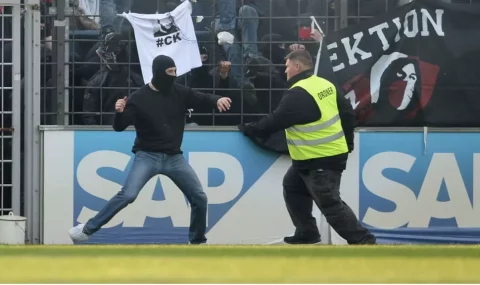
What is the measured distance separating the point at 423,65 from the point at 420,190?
125cm

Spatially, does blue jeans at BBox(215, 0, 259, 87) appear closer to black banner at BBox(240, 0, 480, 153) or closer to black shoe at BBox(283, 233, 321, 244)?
black banner at BBox(240, 0, 480, 153)

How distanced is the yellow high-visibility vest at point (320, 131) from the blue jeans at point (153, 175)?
3.57ft

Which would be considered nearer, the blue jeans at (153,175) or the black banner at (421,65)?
the blue jeans at (153,175)

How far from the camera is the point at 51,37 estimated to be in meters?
12.0

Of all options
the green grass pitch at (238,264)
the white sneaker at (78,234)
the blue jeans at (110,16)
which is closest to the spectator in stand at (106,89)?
the blue jeans at (110,16)

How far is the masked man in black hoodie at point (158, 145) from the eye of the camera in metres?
11.0

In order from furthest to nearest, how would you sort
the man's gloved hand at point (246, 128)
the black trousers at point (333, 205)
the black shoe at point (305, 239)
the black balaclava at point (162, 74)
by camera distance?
1. the black balaclava at point (162, 74)
2. the black shoe at point (305, 239)
3. the man's gloved hand at point (246, 128)
4. the black trousers at point (333, 205)

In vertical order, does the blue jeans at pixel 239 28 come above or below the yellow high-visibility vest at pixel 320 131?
above

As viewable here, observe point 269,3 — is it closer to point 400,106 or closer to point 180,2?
point 180,2

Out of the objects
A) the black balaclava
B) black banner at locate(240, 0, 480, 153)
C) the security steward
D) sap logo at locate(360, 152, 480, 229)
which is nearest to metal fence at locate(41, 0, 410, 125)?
black banner at locate(240, 0, 480, 153)

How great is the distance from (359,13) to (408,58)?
0.70 meters

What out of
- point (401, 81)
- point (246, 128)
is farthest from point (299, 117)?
point (401, 81)

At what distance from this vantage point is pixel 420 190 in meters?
11.8

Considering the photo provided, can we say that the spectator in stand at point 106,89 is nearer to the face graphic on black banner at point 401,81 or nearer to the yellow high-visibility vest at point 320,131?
the yellow high-visibility vest at point 320,131
